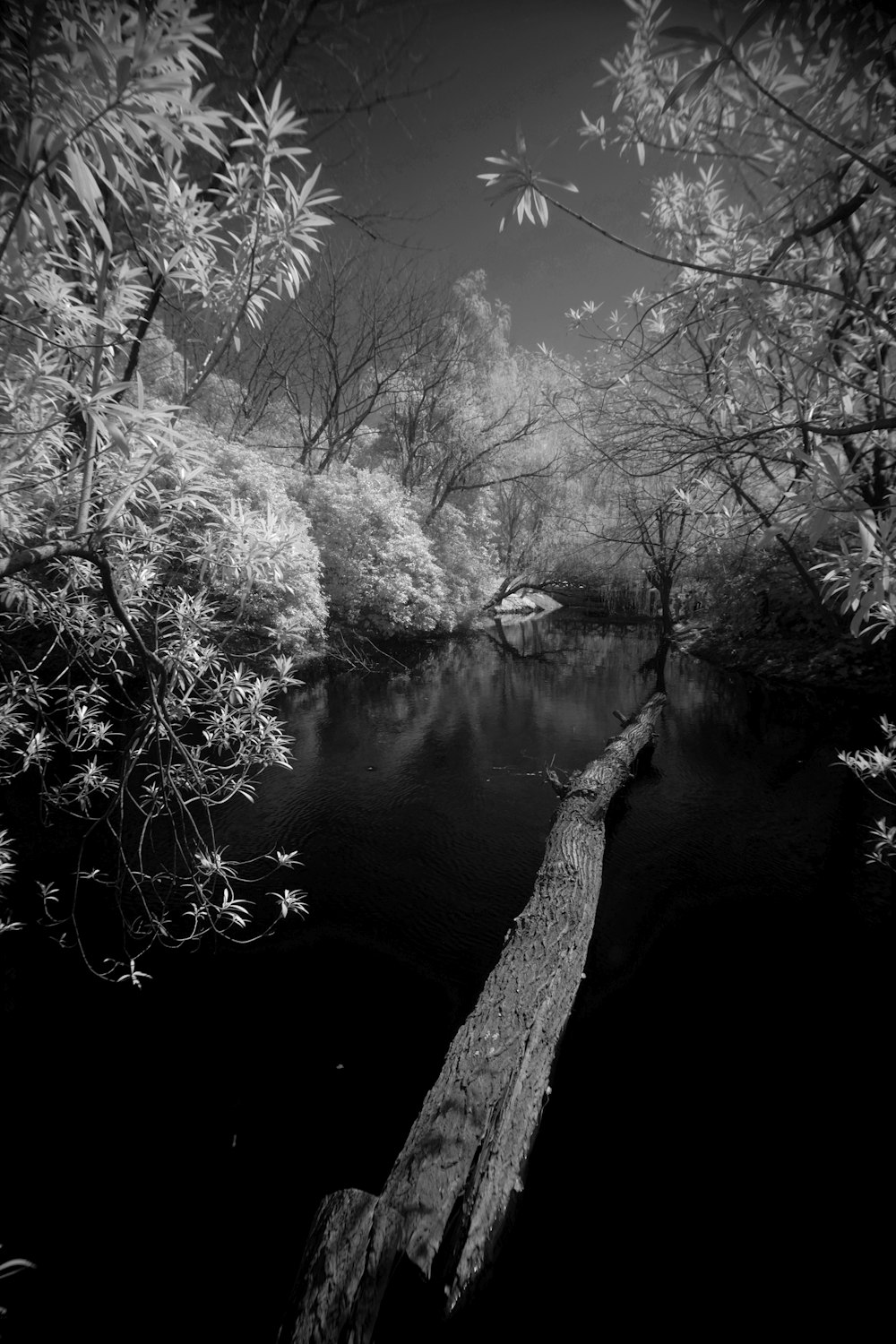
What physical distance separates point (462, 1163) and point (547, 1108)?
3.29 ft

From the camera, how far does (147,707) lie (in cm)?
255

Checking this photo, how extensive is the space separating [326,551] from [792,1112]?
13.8 m

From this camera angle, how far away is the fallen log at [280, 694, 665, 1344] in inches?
56.4

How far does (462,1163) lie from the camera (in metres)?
1.76

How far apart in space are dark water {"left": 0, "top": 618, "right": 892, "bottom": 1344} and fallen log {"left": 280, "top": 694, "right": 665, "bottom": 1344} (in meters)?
0.11

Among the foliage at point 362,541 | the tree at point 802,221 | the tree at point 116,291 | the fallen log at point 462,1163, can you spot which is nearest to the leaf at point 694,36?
the tree at point 802,221

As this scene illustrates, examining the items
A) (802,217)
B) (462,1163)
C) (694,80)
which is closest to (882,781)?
(802,217)

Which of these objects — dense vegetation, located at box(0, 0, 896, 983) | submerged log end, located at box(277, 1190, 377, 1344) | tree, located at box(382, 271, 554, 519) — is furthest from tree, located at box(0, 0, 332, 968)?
tree, located at box(382, 271, 554, 519)

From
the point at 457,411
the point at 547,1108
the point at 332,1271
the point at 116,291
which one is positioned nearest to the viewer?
the point at 332,1271

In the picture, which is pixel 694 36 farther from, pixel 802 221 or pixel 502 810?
pixel 502 810

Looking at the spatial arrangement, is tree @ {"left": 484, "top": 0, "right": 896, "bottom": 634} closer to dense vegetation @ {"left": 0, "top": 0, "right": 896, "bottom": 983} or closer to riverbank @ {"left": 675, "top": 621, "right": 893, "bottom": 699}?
dense vegetation @ {"left": 0, "top": 0, "right": 896, "bottom": 983}

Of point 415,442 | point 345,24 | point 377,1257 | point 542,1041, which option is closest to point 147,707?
point 377,1257

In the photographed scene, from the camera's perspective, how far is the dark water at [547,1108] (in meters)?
1.85

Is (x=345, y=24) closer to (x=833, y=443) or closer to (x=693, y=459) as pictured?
(x=693, y=459)
